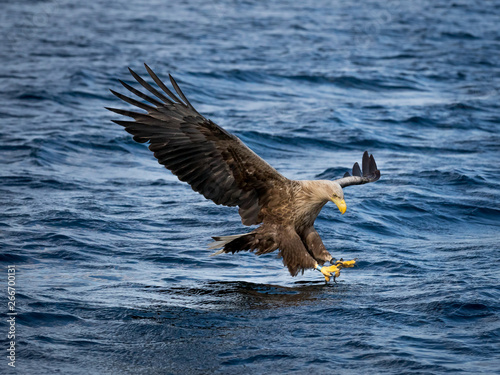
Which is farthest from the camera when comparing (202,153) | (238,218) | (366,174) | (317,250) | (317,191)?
(238,218)

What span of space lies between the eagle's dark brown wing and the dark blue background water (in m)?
0.81

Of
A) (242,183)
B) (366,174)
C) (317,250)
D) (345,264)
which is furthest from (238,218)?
(345,264)

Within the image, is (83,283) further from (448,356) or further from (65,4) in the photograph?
(65,4)

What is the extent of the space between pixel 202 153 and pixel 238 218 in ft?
7.34

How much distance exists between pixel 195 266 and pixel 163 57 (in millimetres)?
11657

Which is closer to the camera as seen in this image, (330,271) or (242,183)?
(330,271)

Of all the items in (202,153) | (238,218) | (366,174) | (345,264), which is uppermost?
(202,153)

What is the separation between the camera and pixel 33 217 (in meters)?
8.16

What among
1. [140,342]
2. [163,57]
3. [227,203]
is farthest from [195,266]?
[163,57]

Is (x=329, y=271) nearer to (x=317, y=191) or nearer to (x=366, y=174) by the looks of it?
(x=317, y=191)

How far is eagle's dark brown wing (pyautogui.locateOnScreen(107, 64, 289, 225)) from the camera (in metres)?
6.37

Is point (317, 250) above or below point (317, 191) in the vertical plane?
below

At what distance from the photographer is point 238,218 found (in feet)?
28.5

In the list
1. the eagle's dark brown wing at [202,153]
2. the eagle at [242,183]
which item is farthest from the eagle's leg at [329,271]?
the eagle's dark brown wing at [202,153]
